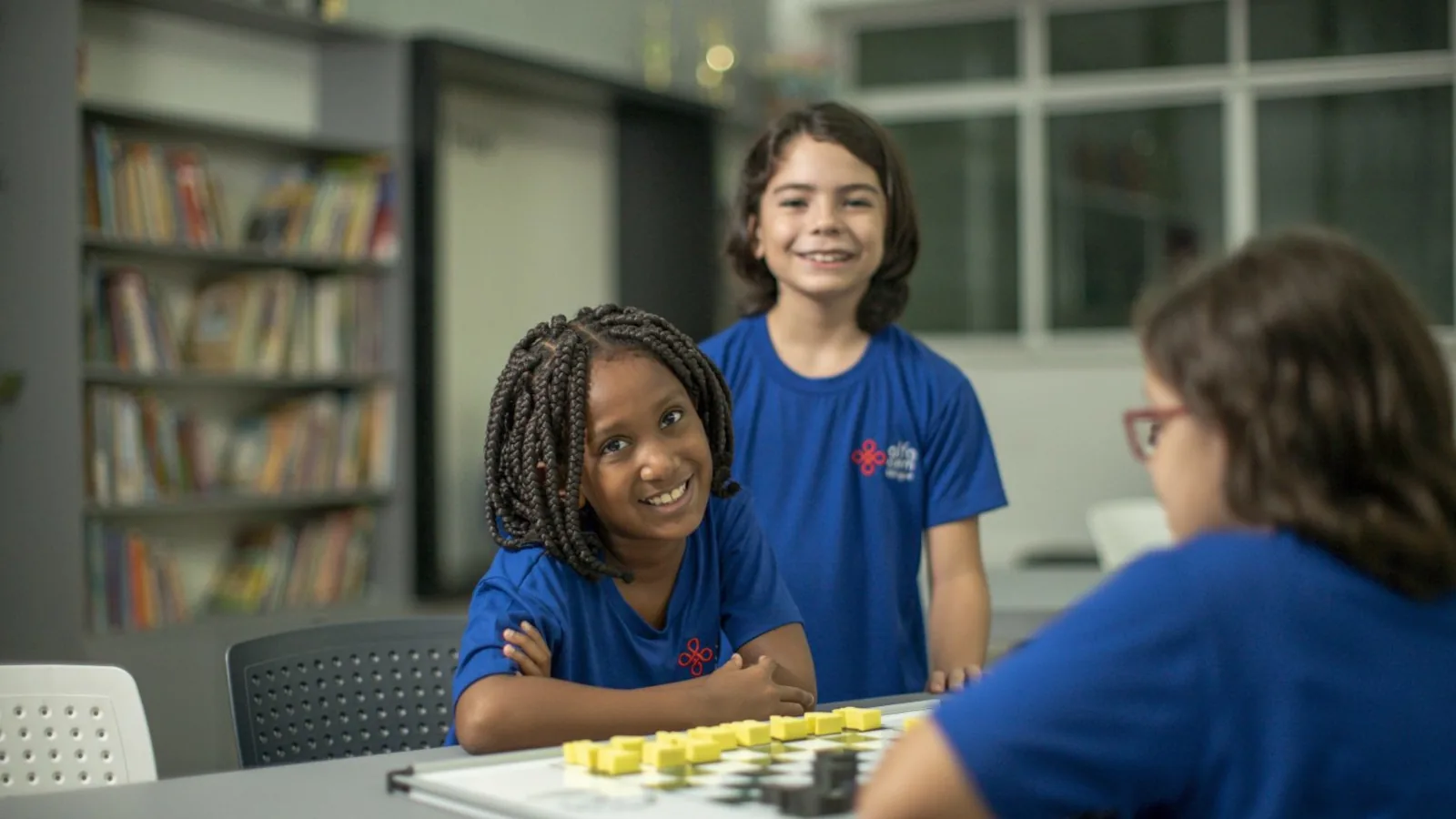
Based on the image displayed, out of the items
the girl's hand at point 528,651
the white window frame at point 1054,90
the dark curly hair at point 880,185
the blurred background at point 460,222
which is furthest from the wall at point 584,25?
the girl's hand at point 528,651

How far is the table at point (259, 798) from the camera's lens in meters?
1.21

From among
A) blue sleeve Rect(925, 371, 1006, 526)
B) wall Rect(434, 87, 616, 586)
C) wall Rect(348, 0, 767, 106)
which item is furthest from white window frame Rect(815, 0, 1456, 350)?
blue sleeve Rect(925, 371, 1006, 526)

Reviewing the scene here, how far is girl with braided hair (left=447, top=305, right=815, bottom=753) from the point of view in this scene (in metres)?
1.48

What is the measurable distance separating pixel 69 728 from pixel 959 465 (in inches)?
45.8

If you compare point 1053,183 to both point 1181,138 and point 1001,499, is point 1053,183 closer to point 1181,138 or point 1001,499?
point 1181,138

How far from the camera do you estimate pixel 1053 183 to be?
748 cm

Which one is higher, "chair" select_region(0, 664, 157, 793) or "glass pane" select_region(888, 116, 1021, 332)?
"glass pane" select_region(888, 116, 1021, 332)

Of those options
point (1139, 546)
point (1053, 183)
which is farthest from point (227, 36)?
point (1053, 183)

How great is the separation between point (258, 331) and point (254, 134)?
0.59m

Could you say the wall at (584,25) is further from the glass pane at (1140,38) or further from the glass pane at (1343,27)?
the glass pane at (1343,27)

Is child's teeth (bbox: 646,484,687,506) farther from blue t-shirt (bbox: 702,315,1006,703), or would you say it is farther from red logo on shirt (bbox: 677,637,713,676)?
blue t-shirt (bbox: 702,315,1006,703)

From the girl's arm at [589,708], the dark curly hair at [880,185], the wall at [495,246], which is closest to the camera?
the girl's arm at [589,708]

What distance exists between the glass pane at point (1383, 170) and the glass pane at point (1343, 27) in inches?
8.3

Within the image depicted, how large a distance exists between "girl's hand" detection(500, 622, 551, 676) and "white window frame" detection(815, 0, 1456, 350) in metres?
6.11
